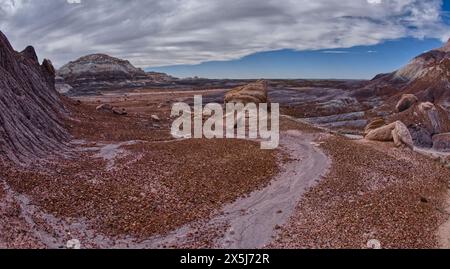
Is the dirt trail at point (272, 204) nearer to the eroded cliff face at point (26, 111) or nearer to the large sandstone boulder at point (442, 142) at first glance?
the eroded cliff face at point (26, 111)

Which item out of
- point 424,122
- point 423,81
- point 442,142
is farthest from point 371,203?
point 423,81

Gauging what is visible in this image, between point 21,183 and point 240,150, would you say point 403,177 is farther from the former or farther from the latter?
point 21,183

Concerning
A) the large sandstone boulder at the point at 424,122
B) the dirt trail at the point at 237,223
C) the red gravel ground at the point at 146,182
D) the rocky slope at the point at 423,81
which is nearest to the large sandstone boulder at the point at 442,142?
the large sandstone boulder at the point at 424,122

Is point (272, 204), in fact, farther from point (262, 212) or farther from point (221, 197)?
point (221, 197)

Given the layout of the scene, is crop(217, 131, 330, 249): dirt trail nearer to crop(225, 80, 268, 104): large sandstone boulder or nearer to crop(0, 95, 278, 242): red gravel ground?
crop(0, 95, 278, 242): red gravel ground
